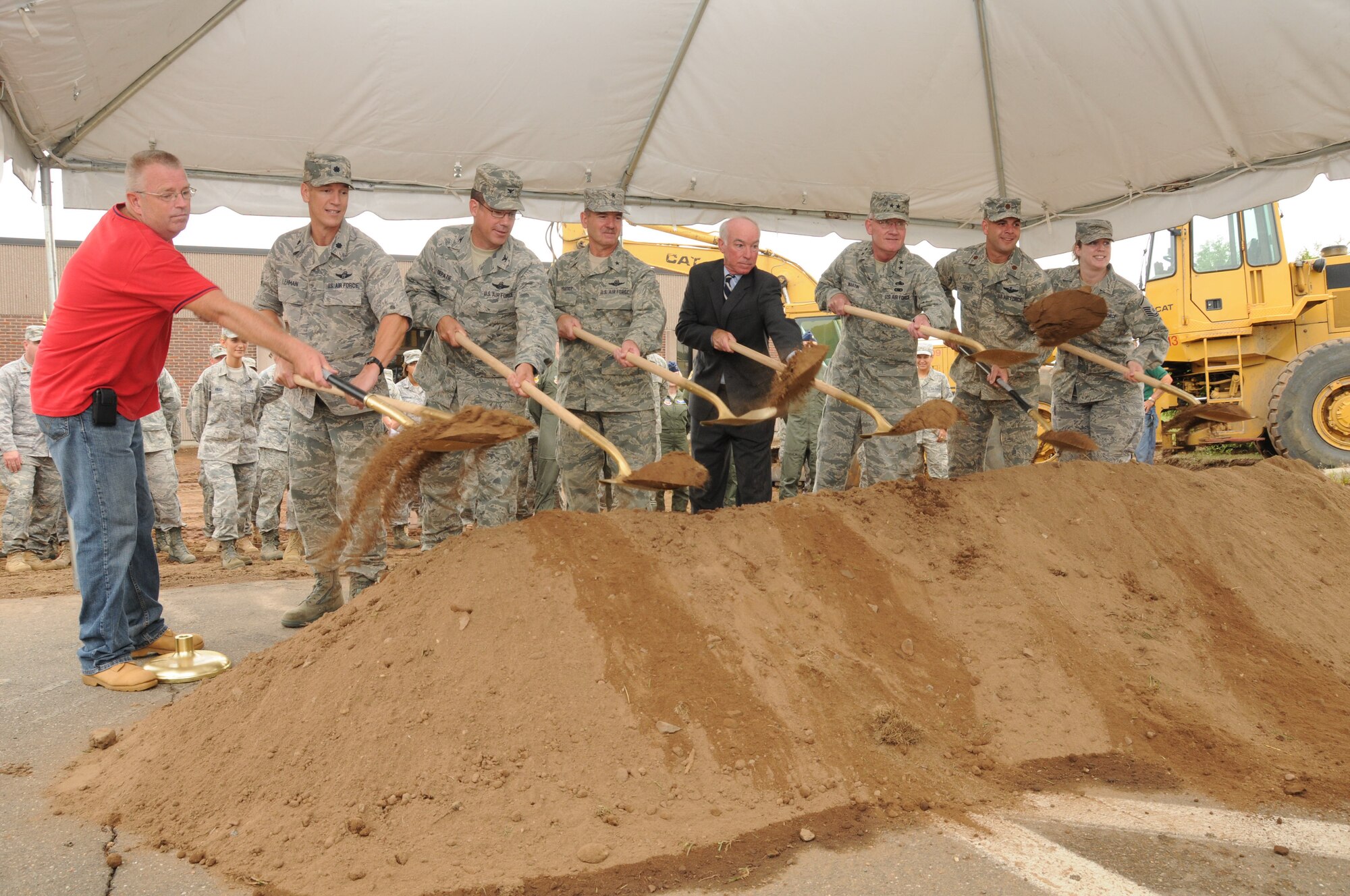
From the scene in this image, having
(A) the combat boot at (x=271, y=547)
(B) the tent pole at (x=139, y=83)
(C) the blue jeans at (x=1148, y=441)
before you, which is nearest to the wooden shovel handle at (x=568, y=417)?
(B) the tent pole at (x=139, y=83)

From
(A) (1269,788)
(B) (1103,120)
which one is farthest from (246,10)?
(A) (1269,788)

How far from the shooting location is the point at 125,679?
3562 mm

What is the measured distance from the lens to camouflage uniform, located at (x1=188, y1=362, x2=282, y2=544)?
7504 mm

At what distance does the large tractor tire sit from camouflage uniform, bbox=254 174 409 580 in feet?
27.9

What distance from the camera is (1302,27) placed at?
4.62 meters

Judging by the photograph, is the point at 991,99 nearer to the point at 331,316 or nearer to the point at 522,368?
the point at 522,368

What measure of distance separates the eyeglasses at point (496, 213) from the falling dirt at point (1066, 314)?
286 centimetres

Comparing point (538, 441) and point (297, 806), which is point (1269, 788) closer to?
point (297, 806)

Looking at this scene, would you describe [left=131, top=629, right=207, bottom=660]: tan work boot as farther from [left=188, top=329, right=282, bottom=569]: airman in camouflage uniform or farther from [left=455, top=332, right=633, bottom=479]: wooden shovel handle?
[left=188, top=329, right=282, bottom=569]: airman in camouflage uniform

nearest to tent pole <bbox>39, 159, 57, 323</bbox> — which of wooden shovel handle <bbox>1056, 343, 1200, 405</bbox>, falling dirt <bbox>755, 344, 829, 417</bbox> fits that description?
falling dirt <bbox>755, 344, 829, 417</bbox>

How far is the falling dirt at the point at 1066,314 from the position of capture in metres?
4.97

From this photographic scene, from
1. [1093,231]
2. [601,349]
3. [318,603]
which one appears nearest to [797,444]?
[1093,231]

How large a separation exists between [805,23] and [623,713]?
4.28m

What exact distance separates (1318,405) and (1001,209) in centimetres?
553
